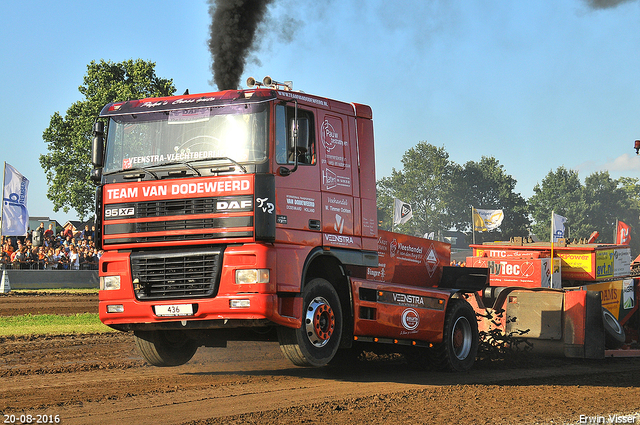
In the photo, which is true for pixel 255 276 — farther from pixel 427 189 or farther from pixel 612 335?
pixel 427 189

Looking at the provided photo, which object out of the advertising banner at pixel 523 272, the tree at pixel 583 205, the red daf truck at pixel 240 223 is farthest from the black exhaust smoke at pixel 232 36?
the tree at pixel 583 205

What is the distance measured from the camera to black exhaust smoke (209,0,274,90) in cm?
1189

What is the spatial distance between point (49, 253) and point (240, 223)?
24190mm

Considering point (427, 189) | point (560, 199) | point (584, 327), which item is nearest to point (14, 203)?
point (584, 327)

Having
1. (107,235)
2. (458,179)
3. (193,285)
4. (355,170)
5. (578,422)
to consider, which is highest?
(458,179)

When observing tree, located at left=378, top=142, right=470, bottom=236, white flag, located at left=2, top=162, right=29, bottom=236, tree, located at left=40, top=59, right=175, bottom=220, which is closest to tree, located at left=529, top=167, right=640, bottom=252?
tree, located at left=378, top=142, right=470, bottom=236

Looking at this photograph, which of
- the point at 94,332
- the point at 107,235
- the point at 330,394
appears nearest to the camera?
the point at 330,394

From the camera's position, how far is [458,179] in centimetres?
11194

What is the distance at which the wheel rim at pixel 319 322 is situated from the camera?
8617 millimetres

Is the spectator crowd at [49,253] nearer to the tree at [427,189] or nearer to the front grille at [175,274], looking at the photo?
the front grille at [175,274]

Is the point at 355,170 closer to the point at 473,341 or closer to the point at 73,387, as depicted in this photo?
the point at 473,341

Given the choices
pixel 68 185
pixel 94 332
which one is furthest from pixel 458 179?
pixel 94 332

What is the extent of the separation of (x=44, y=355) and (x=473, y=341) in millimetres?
6662

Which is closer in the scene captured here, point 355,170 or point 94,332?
point 355,170
